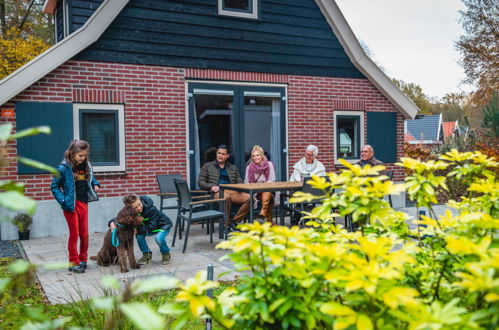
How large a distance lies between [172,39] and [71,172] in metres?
4.57

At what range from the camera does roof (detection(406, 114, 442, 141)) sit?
134 ft

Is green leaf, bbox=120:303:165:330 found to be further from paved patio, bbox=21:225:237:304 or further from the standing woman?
the standing woman

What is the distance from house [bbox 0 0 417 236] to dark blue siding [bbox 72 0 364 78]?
0.02m

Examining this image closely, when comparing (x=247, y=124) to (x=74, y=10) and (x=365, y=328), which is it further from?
(x=365, y=328)

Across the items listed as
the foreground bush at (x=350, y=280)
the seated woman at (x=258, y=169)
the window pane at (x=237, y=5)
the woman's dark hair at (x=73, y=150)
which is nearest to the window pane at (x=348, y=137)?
the seated woman at (x=258, y=169)

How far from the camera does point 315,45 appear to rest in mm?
10508

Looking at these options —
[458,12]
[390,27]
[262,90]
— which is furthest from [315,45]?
[390,27]

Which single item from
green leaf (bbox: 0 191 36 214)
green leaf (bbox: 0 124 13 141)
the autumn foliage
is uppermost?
the autumn foliage

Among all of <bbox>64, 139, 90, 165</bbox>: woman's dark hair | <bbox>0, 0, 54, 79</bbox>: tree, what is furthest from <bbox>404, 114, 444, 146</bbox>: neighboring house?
<bbox>64, 139, 90, 165</bbox>: woman's dark hair

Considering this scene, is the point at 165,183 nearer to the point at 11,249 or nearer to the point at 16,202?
the point at 11,249

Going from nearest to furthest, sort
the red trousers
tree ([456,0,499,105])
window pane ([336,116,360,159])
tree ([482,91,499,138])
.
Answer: the red trousers < window pane ([336,116,360,159]) < tree ([482,91,499,138]) < tree ([456,0,499,105])

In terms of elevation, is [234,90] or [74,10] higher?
[74,10]

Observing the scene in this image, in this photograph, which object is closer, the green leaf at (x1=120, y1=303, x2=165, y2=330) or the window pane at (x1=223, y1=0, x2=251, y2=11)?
the green leaf at (x1=120, y1=303, x2=165, y2=330)

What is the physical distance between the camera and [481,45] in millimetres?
25781
